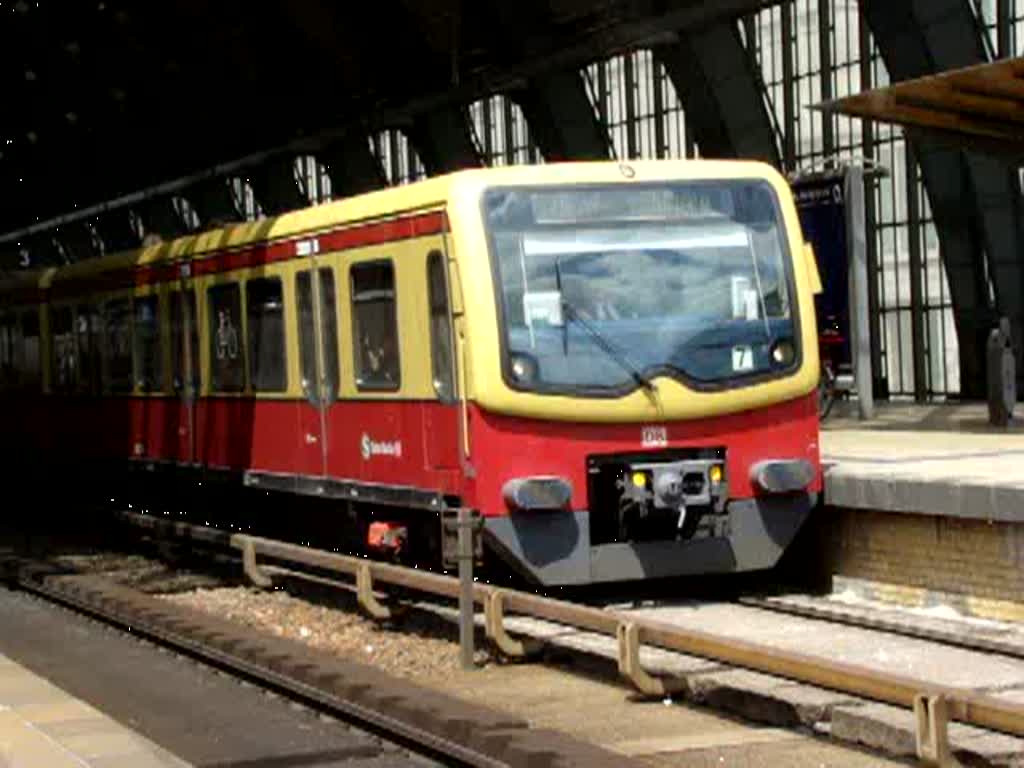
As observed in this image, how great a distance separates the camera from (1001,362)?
2212 centimetres

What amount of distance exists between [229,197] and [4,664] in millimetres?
47785

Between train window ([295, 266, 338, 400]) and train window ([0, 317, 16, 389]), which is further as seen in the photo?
train window ([0, 317, 16, 389])

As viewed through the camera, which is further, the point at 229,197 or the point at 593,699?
the point at 229,197

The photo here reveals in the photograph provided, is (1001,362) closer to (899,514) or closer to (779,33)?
(899,514)

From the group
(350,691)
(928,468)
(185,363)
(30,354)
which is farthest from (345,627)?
(30,354)

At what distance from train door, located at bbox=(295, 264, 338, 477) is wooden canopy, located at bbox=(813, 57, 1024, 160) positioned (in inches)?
183

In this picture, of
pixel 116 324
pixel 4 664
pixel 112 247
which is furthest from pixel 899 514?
pixel 112 247

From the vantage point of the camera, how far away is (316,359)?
1694cm

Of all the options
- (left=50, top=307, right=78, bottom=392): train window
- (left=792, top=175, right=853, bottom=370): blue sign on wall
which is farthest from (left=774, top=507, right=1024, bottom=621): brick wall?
(left=50, top=307, right=78, bottom=392): train window

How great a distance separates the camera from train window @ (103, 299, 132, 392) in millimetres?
22609

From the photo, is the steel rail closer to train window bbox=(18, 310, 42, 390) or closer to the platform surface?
the platform surface

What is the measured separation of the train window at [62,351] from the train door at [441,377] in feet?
35.1

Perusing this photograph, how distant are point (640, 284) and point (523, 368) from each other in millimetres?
1048

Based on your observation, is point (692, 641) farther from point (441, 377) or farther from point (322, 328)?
point (322, 328)
